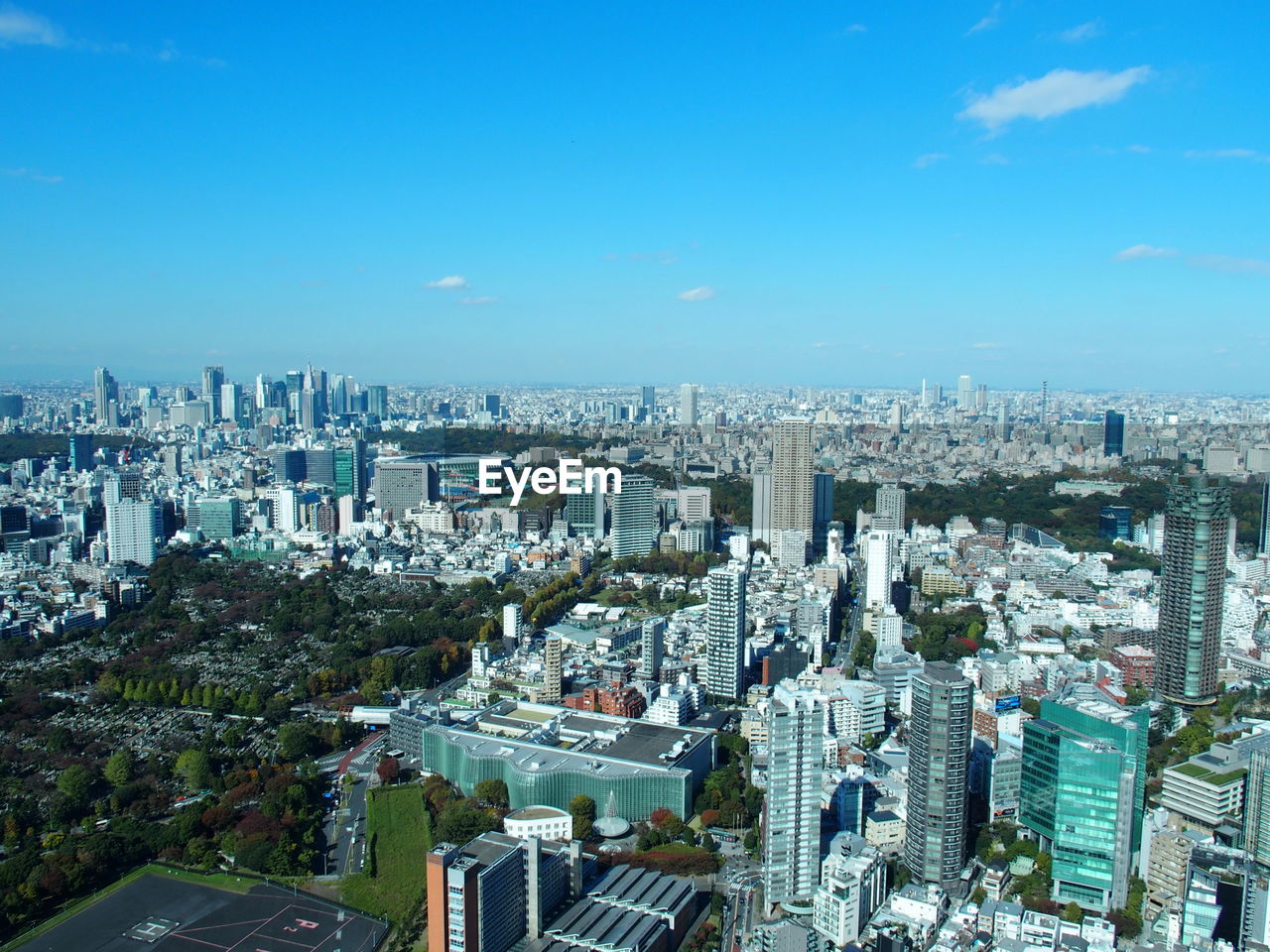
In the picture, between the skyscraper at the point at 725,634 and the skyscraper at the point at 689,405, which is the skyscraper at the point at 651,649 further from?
the skyscraper at the point at 689,405

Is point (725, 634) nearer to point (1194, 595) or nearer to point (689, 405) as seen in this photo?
point (1194, 595)

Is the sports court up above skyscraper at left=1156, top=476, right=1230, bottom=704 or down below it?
below

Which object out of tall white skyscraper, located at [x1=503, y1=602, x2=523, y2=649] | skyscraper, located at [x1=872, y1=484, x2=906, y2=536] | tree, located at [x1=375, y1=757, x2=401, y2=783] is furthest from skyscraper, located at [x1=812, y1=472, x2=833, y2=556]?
tree, located at [x1=375, y1=757, x2=401, y2=783]

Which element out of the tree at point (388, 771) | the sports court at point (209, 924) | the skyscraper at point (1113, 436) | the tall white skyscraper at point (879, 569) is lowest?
the sports court at point (209, 924)

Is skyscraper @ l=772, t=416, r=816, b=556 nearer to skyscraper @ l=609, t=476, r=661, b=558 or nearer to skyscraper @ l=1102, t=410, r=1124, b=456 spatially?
skyscraper @ l=609, t=476, r=661, b=558

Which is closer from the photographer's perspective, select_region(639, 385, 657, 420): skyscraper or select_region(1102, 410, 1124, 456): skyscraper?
select_region(1102, 410, 1124, 456): skyscraper

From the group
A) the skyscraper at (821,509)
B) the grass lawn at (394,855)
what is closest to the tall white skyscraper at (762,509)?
the skyscraper at (821,509)
